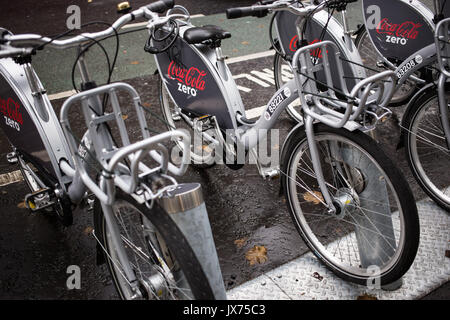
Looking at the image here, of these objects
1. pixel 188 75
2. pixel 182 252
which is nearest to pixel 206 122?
pixel 188 75

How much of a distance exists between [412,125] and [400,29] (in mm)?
1236

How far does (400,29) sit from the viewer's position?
4215 millimetres

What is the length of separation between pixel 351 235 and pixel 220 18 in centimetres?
631

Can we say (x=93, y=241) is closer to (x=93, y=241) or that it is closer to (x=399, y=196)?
(x=93, y=241)

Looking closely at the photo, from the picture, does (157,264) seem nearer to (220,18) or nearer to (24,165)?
(24,165)

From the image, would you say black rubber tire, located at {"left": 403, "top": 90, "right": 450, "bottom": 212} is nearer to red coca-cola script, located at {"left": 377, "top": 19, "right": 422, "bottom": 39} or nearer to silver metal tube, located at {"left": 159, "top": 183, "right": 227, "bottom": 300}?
red coca-cola script, located at {"left": 377, "top": 19, "right": 422, "bottom": 39}

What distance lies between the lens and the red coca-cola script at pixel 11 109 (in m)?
3.27

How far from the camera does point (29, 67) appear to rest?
291 centimetres

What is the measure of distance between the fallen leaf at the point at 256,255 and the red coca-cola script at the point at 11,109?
6.15ft

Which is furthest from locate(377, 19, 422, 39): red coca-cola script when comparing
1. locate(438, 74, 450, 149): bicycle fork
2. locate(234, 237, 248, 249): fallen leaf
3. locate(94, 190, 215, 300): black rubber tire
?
locate(94, 190, 215, 300): black rubber tire

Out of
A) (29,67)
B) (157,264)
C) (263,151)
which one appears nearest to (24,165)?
(29,67)

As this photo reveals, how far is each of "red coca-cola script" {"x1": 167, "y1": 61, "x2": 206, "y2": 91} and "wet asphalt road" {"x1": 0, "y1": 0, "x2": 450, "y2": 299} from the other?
92cm

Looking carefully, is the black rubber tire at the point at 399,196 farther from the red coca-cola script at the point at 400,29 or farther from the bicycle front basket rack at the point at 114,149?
the red coca-cola script at the point at 400,29

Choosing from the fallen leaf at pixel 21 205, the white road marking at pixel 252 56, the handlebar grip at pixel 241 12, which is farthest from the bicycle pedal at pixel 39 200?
the white road marking at pixel 252 56
